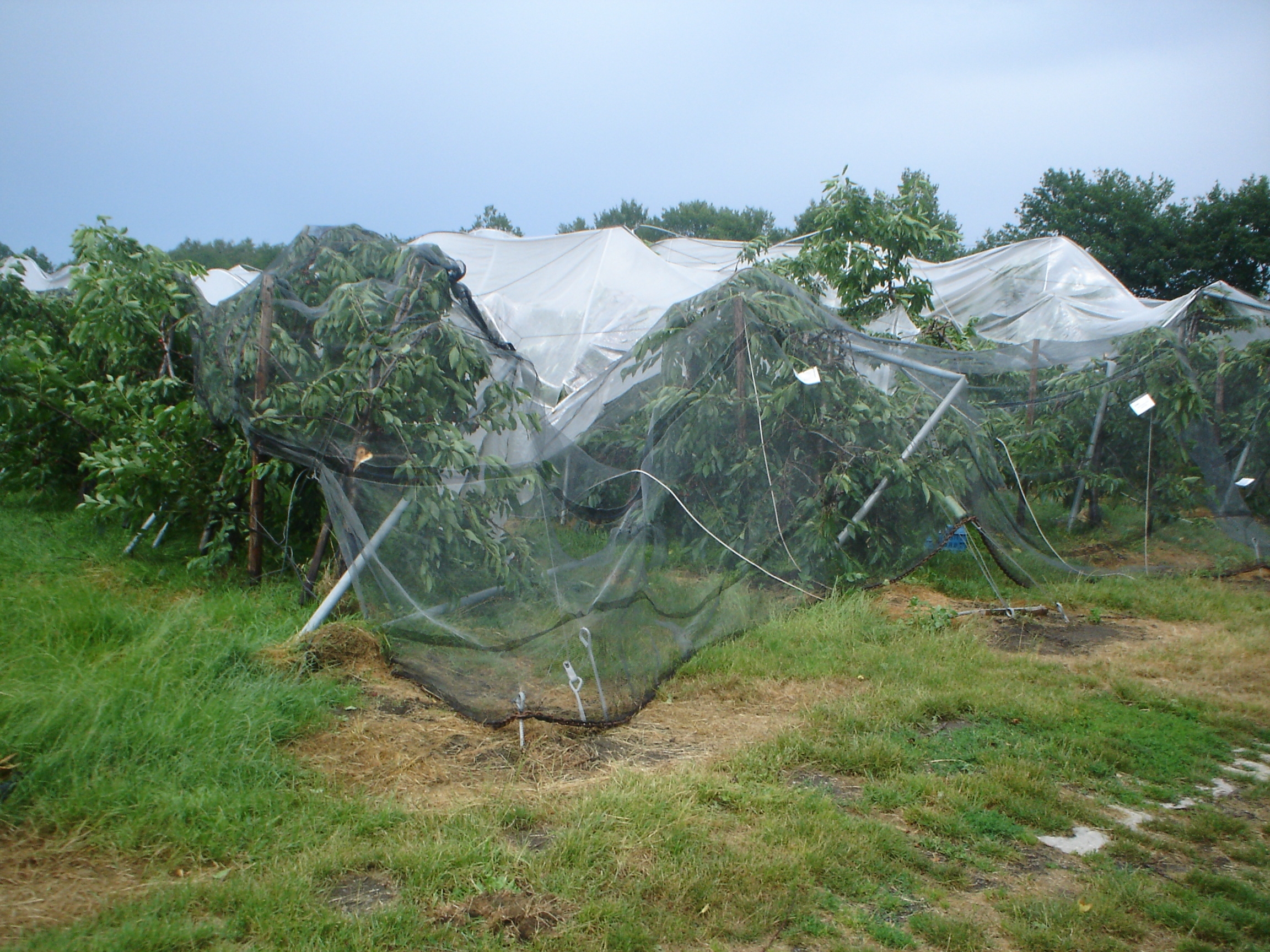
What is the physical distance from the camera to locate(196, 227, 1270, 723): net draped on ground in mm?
3926

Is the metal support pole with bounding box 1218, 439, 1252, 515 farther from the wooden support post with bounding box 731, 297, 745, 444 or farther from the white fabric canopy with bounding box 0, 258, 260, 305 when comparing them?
the white fabric canopy with bounding box 0, 258, 260, 305

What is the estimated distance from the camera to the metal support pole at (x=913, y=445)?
5.84 metres

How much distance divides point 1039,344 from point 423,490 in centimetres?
516

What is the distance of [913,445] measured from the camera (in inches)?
239

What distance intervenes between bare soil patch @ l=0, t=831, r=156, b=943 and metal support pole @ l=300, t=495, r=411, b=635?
157 cm

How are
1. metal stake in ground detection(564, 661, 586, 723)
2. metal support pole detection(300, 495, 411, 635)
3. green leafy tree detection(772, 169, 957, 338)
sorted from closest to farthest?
metal stake in ground detection(564, 661, 586, 723), metal support pole detection(300, 495, 411, 635), green leafy tree detection(772, 169, 957, 338)

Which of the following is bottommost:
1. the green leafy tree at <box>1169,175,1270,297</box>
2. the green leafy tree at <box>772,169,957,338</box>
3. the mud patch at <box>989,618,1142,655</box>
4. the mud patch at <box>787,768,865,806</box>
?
the mud patch at <box>787,768,865,806</box>

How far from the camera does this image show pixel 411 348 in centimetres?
487

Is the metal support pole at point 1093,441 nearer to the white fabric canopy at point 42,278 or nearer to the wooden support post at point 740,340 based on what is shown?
the wooden support post at point 740,340

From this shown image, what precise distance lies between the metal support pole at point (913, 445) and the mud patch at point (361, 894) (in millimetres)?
3966

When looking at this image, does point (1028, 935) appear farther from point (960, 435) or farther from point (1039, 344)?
point (1039, 344)

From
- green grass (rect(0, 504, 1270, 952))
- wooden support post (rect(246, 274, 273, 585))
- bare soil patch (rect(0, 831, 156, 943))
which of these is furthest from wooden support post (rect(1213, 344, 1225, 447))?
bare soil patch (rect(0, 831, 156, 943))

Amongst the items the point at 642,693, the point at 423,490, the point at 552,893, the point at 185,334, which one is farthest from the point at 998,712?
the point at 185,334

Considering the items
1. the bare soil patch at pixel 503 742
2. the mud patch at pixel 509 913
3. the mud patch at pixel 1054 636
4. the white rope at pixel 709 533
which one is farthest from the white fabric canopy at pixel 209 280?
the mud patch at pixel 509 913
